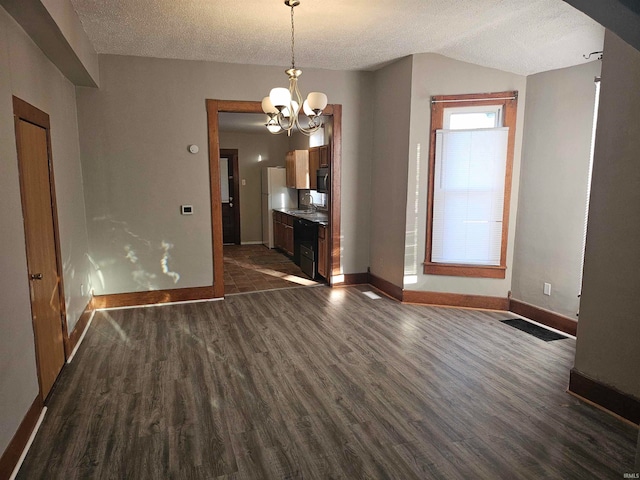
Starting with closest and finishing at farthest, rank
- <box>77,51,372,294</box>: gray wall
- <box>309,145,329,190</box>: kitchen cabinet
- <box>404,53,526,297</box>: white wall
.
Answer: <box>404,53,526,297</box>: white wall → <box>77,51,372,294</box>: gray wall → <box>309,145,329,190</box>: kitchen cabinet

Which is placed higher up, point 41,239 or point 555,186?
point 555,186

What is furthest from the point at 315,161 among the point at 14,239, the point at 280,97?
the point at 14,239

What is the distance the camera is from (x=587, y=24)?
122 inches

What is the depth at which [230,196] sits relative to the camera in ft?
30.6

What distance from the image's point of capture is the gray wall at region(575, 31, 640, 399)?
2.48 metres

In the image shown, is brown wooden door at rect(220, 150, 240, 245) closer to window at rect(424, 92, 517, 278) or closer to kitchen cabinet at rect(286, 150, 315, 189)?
kitchen cabinet at rect(286, 150, 315, 189)

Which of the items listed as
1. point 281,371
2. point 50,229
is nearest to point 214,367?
point 281,371

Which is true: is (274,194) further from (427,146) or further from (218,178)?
(427,146)

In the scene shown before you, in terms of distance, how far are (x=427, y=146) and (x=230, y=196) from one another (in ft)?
18.6

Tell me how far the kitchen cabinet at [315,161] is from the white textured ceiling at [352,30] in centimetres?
224

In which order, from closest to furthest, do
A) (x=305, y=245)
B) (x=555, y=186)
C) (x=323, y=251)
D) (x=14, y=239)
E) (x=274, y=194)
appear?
(x=14, y=239)
(x=555, y=186)
(x=323, y=251)
(x=305, y=245)
(x=274, y=194)

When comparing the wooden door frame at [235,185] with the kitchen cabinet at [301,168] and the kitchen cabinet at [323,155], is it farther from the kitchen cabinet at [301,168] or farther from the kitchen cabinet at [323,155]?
the kitchen cabinet at [323,155]

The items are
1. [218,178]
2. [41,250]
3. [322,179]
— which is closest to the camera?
[41,250]

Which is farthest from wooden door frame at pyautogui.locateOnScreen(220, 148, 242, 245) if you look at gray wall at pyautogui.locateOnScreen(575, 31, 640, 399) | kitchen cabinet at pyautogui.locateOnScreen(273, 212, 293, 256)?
gray wall at pyautogui.locateOnScreen(575, 31, 640, 399)
